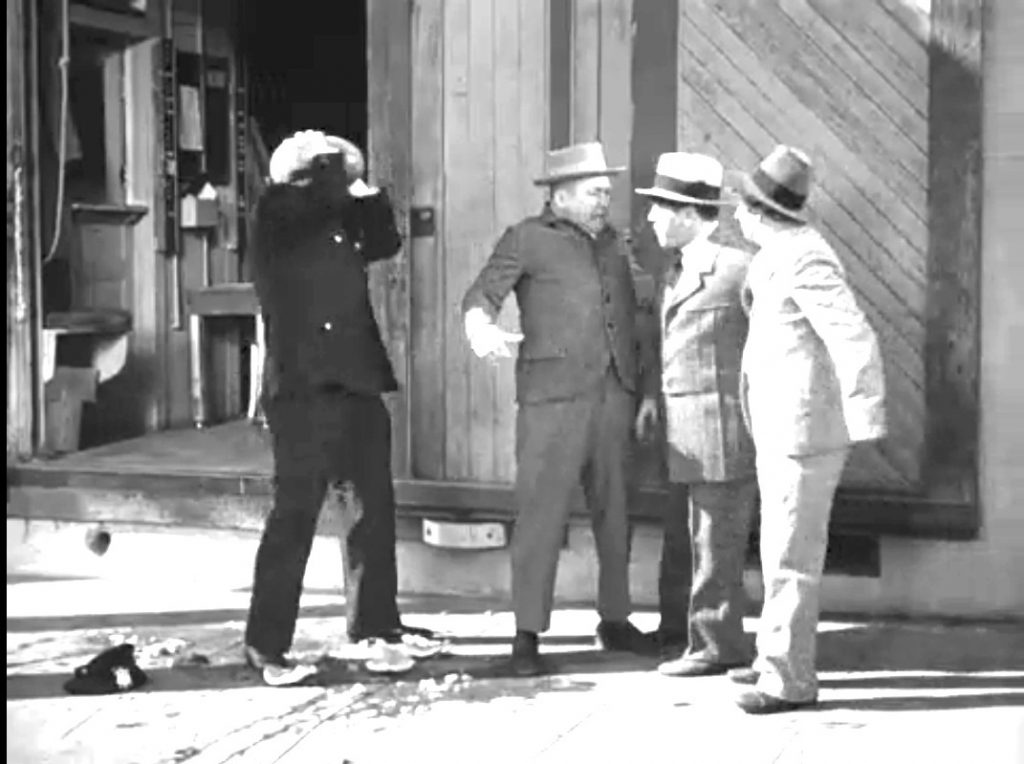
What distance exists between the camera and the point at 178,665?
6.38 metres

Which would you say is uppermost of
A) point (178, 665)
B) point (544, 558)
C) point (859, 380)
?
point (859, 380)

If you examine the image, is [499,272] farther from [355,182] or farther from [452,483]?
[452,483]

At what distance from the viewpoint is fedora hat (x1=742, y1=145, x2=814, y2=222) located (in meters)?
5.51

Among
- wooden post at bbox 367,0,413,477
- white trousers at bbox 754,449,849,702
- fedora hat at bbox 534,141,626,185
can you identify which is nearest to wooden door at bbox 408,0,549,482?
wooden post at bbox 367,0,413,477

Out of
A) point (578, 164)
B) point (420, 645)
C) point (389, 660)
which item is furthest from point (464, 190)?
point (389, 660)

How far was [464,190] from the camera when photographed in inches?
291

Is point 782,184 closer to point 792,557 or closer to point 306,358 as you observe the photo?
point 792,557

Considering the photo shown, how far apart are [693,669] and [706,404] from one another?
910mm

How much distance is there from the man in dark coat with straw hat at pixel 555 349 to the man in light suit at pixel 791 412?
→ 0.77 meters

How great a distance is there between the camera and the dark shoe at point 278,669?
601cm

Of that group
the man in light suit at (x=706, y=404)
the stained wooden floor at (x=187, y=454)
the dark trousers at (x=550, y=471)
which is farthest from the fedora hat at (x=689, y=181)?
the stained wooden floor at (x=187, y=454)

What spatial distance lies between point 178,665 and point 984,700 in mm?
2822

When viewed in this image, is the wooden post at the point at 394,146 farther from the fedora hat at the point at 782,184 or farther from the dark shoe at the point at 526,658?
the fedora hat at the point at 782,184

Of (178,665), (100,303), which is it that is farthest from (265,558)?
(100,303)
